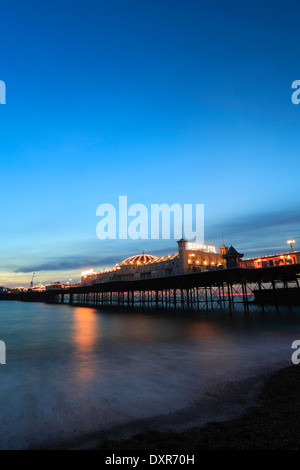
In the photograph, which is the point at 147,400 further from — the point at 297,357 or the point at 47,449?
the point at 297,357

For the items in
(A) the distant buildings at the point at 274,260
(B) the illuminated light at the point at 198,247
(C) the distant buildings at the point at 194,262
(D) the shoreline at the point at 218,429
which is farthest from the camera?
(B) the illuminated light at the point at 198,247

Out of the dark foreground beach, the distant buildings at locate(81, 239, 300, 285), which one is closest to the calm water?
the dark foreground beach

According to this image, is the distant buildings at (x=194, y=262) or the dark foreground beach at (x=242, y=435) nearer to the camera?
the dark foreground beach at (x=242, y=435)

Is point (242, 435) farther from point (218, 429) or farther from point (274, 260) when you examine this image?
point (274, 260)

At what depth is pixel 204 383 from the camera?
10414 mm

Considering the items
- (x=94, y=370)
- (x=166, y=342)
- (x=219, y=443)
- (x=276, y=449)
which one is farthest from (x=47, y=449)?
(x=166, y=342)

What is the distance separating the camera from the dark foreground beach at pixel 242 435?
5.54 m

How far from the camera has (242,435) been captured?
19.6 ft

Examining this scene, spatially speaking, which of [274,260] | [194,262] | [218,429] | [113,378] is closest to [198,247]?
[194,262]

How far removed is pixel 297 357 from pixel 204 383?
6885 millimetres

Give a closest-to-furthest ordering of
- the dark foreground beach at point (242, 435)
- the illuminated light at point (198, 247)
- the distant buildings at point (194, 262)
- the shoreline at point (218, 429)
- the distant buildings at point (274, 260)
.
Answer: the dark foreground beach at point (242, 435) → the shoreline at point (218, 429) → the distant buildings at point (274, 260) → the distant buildings at point (194, 262) → the illuminated light at point (198, 247)

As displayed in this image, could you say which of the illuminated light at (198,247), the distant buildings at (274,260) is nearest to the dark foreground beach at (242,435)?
the distant buildings at (274,260)

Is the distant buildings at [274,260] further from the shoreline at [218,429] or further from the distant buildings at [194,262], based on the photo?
the shoreline at [218,429]

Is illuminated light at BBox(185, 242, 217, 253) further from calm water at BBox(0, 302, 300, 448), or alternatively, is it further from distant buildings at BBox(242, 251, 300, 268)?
calm water at BBox(0, 302, 300, 448)
